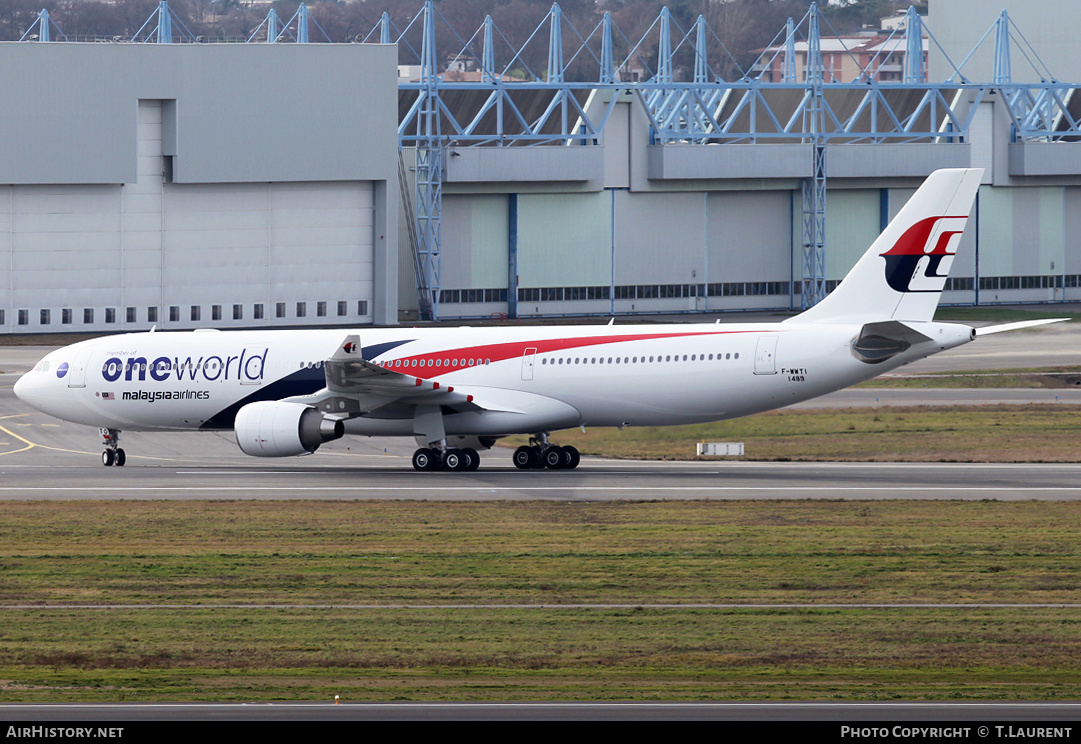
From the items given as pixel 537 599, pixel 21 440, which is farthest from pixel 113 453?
pixel 537 599

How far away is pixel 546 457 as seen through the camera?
131 ft

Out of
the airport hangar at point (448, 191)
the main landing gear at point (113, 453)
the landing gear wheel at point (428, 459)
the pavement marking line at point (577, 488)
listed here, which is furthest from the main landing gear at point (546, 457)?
the airport hangar at point (448, 191)

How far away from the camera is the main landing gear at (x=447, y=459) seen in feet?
129

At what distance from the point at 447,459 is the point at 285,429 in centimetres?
440

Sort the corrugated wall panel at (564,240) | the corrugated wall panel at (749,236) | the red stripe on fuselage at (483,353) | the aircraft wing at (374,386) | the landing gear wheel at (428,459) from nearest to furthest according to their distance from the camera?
the aircraft wing at (374,386), the red stripe on fuselage at (483,353), the landing gear wheel at (428,459), the corrugated wall panel at (564,240), the corrugated wall panel at (749,236)

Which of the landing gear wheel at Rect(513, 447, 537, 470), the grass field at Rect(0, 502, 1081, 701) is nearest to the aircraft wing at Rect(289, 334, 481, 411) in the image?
the landing gear wheel at Rect(513, 447, 537, 470)

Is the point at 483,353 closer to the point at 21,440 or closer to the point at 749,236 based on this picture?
the point at 21,440

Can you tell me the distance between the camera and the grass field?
58.0 feet

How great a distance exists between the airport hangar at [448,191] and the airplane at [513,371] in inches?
1303

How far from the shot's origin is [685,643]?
64.8 ft

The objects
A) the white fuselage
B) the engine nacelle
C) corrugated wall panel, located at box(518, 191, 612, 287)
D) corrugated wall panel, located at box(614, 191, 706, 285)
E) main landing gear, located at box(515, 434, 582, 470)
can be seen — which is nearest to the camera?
the white fuselage

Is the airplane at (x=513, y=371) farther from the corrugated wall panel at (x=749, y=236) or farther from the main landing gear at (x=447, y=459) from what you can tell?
the corrugated wall panel at (x=749, y=236)

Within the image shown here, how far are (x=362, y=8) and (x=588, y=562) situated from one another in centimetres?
16669

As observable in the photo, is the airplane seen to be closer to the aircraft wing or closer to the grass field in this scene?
the aircraft wing
